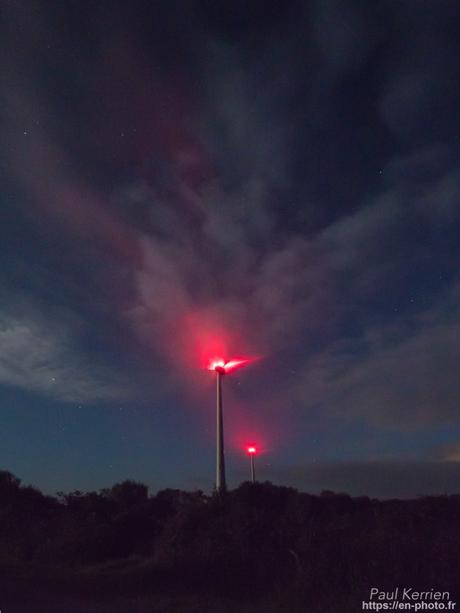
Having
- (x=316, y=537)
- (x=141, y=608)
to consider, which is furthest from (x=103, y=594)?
(x=316, y=537)

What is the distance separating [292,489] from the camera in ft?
129

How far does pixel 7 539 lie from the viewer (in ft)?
93.6

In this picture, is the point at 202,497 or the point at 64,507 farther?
the point at 64,507

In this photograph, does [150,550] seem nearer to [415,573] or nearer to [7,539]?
[7,539]

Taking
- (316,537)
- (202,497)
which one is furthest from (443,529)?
(202,497)

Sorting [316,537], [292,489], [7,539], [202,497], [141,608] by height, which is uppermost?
[292,489]

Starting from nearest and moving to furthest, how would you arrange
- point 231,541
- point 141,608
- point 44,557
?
point 141,608 < point 231,541 < point 44,557

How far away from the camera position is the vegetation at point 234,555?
15.2 meters

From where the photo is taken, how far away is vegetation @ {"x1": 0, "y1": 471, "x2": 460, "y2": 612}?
49.9 ft

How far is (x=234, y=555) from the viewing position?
19.5 metres

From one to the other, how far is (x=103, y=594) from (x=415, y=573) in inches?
355

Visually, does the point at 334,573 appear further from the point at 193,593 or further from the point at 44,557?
the point at 44,557

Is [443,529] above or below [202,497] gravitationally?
below

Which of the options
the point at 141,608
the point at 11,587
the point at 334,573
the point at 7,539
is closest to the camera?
the point at 141,608
